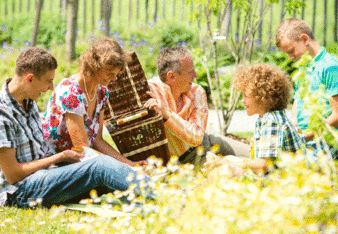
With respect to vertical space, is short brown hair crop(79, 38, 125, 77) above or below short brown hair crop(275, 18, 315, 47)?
below

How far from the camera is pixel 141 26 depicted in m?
11.3

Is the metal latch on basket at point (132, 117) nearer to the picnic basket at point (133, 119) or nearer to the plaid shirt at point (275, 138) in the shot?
the picnic basket at point (133, 119)

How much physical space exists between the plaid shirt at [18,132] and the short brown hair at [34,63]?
7.5 inches

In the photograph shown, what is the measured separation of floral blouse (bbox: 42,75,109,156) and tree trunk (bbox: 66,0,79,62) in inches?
209

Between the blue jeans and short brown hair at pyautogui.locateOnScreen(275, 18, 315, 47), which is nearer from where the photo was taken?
the blue jeans

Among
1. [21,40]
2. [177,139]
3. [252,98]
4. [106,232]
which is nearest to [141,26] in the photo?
[21,40]

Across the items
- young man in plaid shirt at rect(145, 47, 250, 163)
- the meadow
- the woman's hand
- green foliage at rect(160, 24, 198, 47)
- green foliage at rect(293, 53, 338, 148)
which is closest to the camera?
the meadow

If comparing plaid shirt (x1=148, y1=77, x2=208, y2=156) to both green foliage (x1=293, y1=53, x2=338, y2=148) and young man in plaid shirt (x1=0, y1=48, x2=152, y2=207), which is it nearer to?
young man in plaid shirt (x1=0, y1=48, x2=152, y2=207)

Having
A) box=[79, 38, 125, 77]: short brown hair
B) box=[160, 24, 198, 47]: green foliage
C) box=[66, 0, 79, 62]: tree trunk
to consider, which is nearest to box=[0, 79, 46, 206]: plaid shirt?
box=[79, 38, 125, 77]: short brown hair

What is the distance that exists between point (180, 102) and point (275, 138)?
49.1 inches

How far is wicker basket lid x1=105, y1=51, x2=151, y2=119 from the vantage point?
3.86 m

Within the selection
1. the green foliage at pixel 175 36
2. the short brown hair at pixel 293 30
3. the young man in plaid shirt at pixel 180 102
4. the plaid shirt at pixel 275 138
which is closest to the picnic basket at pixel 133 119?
the young man in plaid shirt at pixel 180 102

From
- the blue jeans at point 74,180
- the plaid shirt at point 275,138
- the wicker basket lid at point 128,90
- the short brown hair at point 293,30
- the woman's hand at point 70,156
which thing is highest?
the short brown hair at point 293,30

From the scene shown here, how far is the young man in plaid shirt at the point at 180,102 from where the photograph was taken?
12.6ft
